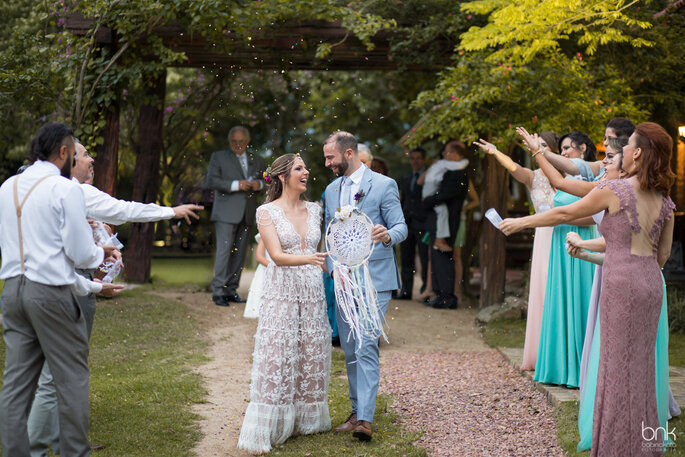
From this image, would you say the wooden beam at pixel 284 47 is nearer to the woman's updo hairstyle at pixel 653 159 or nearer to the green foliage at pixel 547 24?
the green foliage at pixel 547 24

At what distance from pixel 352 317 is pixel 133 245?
842 centimetres

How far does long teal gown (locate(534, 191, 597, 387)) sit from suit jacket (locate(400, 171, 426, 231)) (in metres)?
5.10

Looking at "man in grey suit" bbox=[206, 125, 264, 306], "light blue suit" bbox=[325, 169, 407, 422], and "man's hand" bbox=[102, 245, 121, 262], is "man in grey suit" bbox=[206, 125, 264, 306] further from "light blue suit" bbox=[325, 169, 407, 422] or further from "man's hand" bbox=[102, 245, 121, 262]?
"man's hand" bbox=[102, 245, 121, 262]

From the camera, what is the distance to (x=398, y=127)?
21328 mm

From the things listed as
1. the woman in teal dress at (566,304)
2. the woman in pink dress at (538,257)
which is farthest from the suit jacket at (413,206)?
the woman in teal dress at (566,304)

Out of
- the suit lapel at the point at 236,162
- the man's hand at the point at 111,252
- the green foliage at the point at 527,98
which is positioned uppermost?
the green foliage at the point at 527,98

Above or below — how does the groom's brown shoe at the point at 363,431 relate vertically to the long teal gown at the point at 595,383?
below

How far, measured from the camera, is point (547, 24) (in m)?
7.60

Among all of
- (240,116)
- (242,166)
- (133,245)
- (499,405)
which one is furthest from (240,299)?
(240,116)

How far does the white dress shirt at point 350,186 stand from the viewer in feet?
16.6

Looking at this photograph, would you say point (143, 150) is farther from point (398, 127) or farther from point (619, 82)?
point (398, 127)

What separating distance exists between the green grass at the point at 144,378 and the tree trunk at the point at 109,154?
5.52ft

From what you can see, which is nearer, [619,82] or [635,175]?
[635,175]

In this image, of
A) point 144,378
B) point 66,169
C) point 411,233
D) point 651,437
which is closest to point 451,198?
point 411,233
